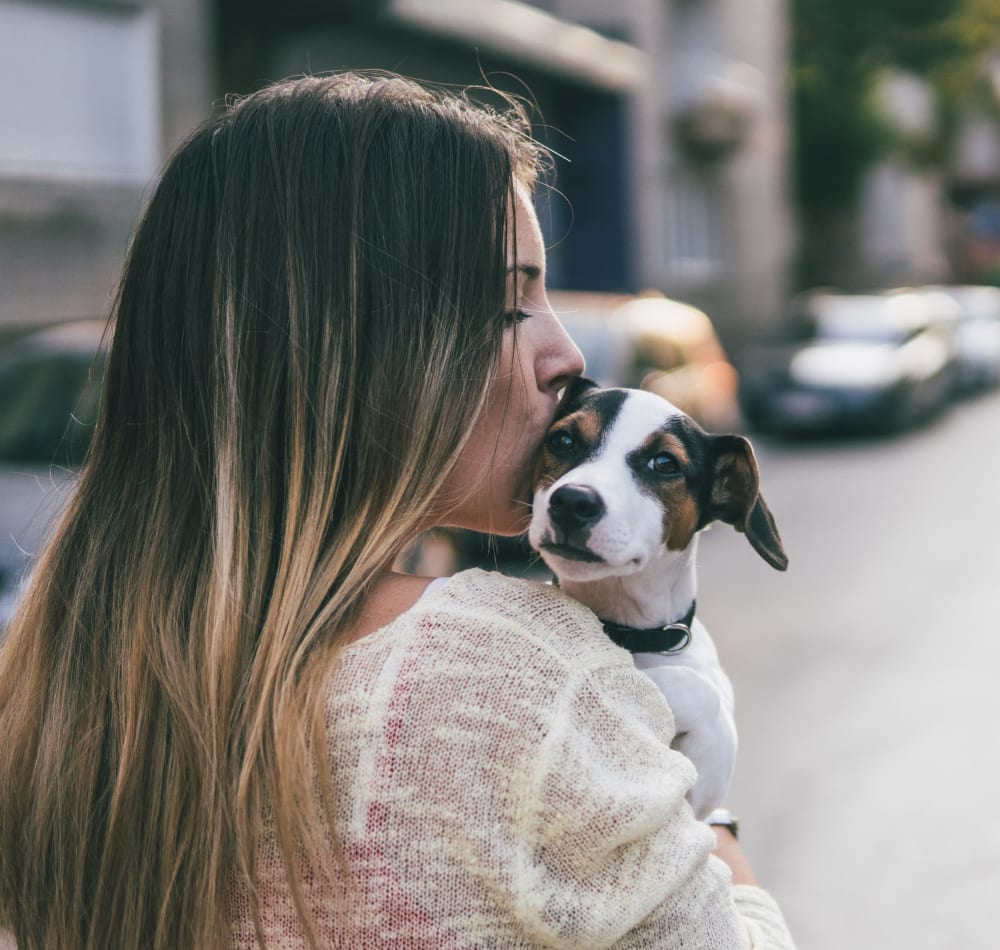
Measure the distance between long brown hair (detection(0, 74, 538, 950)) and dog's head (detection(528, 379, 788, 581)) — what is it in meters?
0.64

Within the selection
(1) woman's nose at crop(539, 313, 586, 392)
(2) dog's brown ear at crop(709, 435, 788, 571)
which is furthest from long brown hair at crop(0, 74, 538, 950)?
(2) dog's brown ear at crop(709, 435, 788, 571)

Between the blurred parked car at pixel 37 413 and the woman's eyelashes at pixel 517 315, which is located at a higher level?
the woman's eyelashes at pixel 517 315

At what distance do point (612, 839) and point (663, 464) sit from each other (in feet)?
4.01

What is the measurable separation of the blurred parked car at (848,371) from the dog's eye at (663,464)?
12665 millimetres

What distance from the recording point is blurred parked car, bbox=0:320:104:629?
507 centimetres

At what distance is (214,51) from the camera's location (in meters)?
11.1

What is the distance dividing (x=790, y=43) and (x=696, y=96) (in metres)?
10.3

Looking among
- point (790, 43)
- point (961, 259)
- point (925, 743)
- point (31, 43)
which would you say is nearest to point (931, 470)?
point (925, 743)

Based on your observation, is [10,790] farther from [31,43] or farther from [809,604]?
[31,43]

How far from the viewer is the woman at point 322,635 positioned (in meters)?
1.19

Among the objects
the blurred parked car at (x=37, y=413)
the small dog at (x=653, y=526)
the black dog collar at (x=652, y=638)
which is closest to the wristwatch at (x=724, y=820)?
the small dog at (x=653, y=526)

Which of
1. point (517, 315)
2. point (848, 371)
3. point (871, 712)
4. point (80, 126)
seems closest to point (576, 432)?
point (517, 315)

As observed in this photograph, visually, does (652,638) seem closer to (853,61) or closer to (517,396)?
(517,396)

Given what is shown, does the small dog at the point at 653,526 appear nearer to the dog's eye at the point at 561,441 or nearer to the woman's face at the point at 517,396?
the dog's eye at the point at 561,441
